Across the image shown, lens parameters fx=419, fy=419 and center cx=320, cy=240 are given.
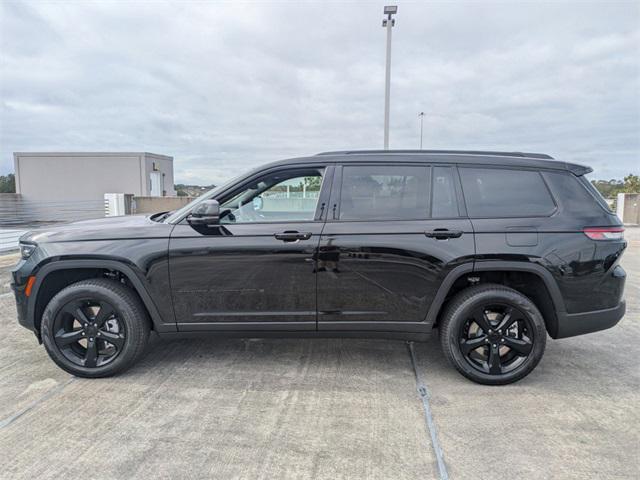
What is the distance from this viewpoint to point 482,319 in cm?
336

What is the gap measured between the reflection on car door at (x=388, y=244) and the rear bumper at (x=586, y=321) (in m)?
0.97

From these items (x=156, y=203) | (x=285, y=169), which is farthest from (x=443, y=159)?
(x=156, y=203)

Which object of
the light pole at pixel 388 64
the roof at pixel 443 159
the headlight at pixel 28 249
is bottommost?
the headlight at pixel 28 249

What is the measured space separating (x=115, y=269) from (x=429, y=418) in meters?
2.64

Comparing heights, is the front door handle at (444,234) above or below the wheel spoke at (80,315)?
above

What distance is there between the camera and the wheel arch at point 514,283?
3.27 meters

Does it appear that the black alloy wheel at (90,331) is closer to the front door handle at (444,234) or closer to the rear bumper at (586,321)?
the front door handle at (444,234)

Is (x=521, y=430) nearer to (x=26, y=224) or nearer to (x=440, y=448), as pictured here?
(x=440, y=448)

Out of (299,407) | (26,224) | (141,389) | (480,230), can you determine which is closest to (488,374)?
(480,230)

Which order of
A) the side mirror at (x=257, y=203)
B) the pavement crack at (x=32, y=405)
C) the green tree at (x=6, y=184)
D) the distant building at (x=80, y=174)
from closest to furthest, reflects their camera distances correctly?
the pavement crack at (x=32, y=405), the side mirror at (x=257, y=203), the distant building at (x=80, y=174), the green tree at (x=6, y=184)

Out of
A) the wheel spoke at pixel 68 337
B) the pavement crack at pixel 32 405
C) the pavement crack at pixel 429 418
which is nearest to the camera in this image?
the pavement crack at pixel 429 418

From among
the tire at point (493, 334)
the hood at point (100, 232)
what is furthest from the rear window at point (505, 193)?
the hood at point (100, 232)

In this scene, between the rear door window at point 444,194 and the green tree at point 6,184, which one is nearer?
the rear door window at point 444,194

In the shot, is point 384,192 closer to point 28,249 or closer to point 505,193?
point 505,193
